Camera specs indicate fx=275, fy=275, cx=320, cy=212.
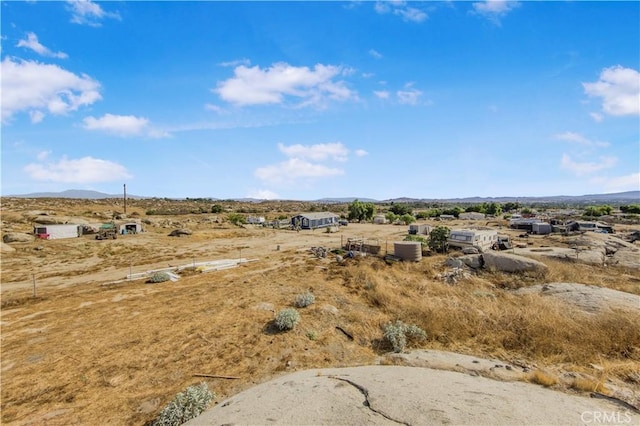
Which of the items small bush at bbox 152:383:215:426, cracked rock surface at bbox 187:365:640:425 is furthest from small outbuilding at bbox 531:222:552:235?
small bush at bbox 152:383:215:426

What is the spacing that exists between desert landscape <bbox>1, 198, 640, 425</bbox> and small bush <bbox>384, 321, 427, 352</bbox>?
296mm

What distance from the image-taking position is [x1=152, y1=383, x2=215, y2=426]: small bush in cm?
781

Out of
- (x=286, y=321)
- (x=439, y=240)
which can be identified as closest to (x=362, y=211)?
(x=439, y=240)

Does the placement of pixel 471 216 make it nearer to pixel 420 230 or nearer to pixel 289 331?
pixel 420 230

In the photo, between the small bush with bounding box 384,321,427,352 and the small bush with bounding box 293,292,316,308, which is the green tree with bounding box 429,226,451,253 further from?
the small bush with bounding box 384,321,427,352

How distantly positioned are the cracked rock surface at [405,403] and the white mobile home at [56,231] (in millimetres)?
52448

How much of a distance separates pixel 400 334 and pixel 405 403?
18.6 feet

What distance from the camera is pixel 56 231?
4341 cm

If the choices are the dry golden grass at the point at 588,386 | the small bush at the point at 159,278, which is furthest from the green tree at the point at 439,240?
the small bush at the point at 159,278

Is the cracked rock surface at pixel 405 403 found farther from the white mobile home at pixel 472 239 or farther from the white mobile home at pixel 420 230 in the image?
the white mobile home at pixel 420 230

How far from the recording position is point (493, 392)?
707 centimetres

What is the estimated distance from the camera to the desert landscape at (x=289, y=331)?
9.38 meters

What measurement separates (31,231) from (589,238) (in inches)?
3352

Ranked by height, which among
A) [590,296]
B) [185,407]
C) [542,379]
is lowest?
[185,407]
